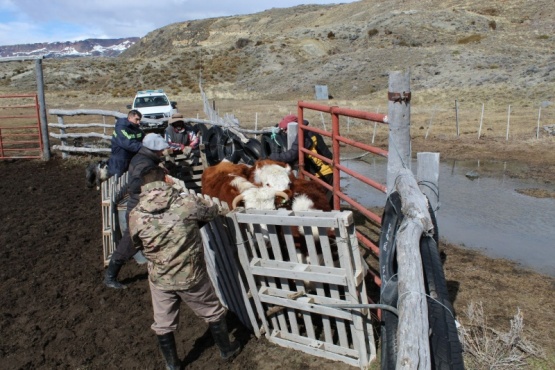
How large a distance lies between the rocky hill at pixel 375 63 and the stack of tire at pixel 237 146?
62.2ft

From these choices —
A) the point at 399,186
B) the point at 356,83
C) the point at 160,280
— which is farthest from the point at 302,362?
the point at 356,83

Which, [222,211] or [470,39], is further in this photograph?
[470,39]

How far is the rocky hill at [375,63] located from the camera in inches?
1142

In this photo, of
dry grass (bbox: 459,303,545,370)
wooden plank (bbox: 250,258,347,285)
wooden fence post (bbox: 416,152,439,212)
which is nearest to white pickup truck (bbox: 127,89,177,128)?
wooden plank (bbox: 250,258,347,285)

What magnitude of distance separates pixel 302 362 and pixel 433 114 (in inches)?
749

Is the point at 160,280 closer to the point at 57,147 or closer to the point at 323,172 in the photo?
the point at 323,172

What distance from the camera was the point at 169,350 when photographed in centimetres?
376

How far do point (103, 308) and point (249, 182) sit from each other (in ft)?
6.19

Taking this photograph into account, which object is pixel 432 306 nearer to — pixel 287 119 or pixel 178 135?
pixel 287 119

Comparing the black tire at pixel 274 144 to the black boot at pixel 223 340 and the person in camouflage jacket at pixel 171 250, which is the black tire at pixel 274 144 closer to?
the person in camouflage jacket at pixel 171 250

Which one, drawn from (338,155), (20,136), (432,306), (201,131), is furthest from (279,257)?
(20,136)

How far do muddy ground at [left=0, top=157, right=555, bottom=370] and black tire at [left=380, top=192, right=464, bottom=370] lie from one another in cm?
128

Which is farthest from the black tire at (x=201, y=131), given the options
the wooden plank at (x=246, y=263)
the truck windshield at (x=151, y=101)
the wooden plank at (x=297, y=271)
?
the truck windshield at (x=151, y=101)

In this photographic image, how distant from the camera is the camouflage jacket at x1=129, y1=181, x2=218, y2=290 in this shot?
3535mm
